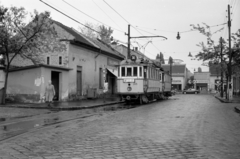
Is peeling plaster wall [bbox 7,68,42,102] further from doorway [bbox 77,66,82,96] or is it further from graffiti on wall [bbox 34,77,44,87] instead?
doorway [bbox 77,66,82,96]

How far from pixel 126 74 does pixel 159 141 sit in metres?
16.0

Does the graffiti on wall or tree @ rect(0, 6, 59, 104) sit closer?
tree @ rect(0, 6, 59, 104)

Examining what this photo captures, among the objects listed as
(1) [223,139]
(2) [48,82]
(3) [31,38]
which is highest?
(3) [31,38]

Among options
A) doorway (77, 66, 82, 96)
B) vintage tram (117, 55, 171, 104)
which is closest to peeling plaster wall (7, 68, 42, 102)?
doorway (77, 66, 82, 96)

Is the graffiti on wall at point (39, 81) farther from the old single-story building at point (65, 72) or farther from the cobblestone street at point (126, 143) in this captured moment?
the cobblestone street at point (126, 143)

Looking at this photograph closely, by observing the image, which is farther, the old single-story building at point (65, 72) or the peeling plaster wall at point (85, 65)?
the peeling plaster wall at point (85, 65)

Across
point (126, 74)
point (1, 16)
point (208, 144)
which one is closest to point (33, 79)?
point (1, 16)

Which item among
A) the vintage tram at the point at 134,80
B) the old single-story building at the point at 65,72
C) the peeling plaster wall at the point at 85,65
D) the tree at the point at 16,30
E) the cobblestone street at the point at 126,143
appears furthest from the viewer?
the peeling plaster wall at the point at 85,65

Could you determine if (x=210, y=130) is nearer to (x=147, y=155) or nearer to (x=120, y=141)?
(x=120, y=141)

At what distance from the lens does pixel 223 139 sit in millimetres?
7543

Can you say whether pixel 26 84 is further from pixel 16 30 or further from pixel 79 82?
pixel 79 82

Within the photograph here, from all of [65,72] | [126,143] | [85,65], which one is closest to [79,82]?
[85,65]

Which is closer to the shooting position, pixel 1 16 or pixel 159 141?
pixel 159 141

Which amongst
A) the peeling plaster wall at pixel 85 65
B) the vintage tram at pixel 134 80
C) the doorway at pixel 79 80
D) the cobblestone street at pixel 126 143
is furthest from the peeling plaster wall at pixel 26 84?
the cobblestone street at pixel 126 143
